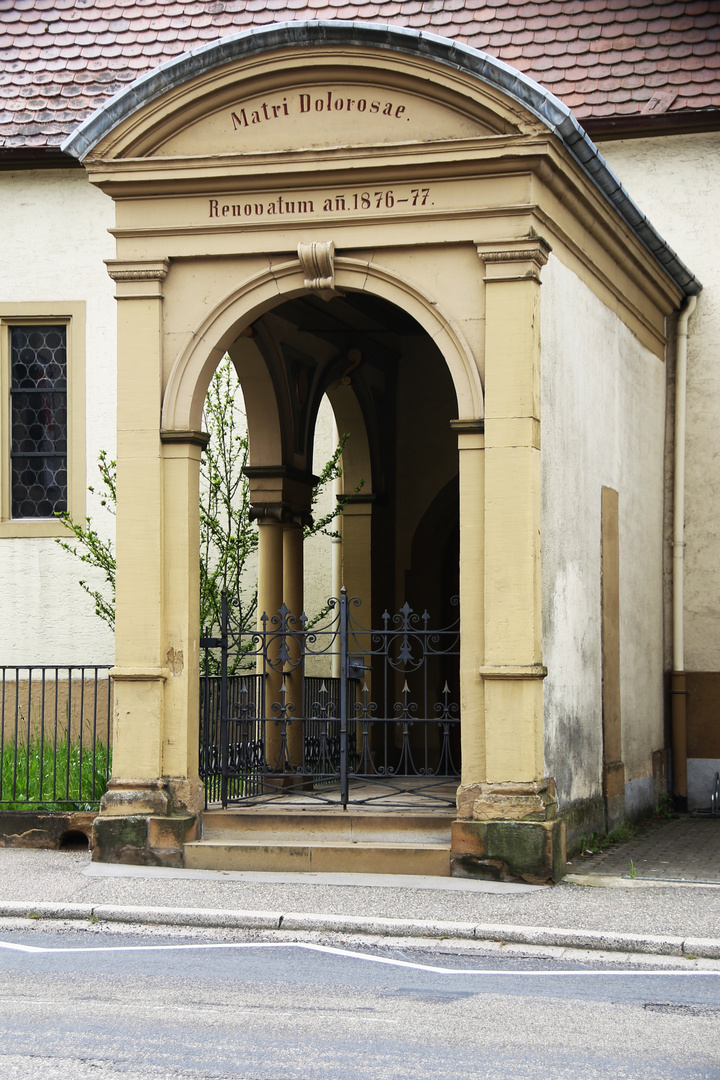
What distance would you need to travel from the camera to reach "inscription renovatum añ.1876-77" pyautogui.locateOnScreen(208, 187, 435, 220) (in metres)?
10.3

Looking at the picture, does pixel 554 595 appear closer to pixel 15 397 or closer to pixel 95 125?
pixel 95 125

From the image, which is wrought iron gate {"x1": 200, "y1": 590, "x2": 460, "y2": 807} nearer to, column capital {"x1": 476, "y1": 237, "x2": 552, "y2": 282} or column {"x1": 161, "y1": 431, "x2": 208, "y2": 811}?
column {"x1": 161, "y1": 431, "x2": 208, "y2": 811}

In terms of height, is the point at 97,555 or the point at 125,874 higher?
the point at 97,555

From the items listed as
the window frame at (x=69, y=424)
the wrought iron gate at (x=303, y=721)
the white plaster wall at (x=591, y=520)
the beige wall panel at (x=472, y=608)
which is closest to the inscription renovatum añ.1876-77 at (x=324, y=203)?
the white plaster wall at (x=591, y=520)

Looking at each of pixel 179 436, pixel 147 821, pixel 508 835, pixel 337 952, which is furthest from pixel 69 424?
pixel 337 952

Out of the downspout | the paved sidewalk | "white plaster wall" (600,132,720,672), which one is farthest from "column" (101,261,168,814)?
"white plaster wall" (600,132,720,672)

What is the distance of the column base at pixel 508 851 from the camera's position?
31.3ft

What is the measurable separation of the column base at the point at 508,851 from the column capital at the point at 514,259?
12.3ft

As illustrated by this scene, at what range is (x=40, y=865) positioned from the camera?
10445 mm

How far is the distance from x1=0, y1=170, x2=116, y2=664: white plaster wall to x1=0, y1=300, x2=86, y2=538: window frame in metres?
0.08

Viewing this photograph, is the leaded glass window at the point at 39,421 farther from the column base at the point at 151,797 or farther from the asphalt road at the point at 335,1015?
the asphalt road at the point at 335,1015

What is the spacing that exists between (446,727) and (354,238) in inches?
141

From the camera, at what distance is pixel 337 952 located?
7.90m

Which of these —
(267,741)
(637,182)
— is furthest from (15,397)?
(637,182)
